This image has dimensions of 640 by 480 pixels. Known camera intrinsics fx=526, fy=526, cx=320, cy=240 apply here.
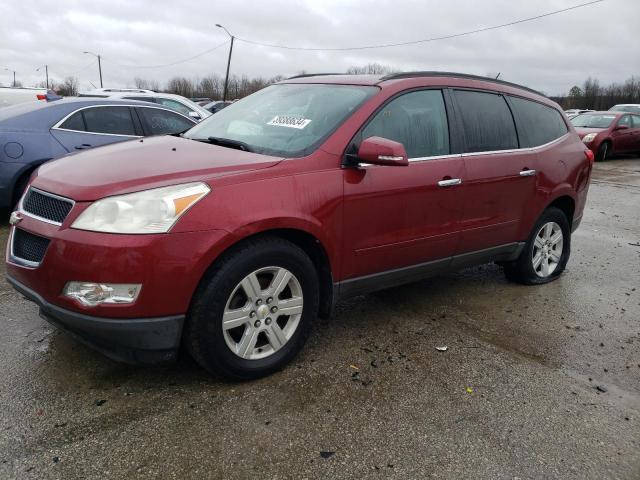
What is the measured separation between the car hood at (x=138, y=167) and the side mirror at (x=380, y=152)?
19.5 inches

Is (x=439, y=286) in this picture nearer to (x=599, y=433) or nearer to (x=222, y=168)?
(x=599, y=433)

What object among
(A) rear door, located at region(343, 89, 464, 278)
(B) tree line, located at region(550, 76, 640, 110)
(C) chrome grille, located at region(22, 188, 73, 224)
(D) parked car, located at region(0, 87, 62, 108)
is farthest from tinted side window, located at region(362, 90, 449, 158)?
(B) tree line, located at region(550, 76, 640, 110)

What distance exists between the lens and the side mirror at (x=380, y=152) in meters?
2.97

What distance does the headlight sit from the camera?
2.45m

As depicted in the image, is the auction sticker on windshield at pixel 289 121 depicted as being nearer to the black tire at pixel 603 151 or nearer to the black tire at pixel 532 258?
the black tire at pixel 532 258

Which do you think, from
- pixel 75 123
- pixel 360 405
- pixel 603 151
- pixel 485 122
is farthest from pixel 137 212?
pixel 603 151

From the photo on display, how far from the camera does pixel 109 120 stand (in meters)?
6.59

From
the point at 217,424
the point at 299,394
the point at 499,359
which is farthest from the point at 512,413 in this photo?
the point at 217,424

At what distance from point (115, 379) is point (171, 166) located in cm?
120

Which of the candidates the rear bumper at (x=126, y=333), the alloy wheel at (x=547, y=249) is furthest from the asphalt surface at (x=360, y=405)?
the alloy wheel at (x=547, y=249)

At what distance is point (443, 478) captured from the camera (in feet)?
7.39

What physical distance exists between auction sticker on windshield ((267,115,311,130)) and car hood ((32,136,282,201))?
431 millimetres

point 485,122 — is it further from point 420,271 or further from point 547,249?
point 547,249

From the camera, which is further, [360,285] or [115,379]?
[360,285]
